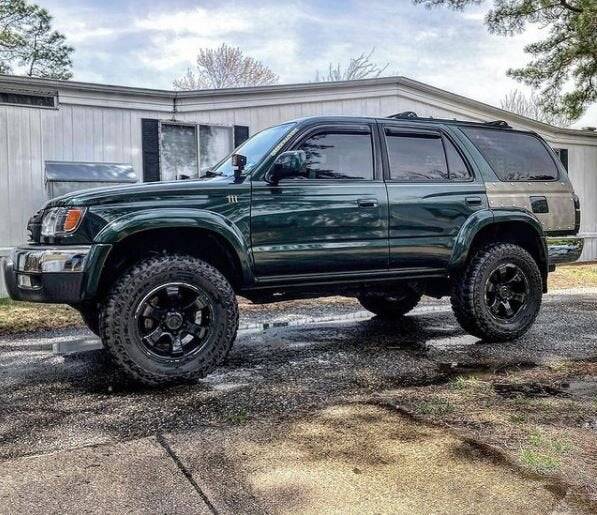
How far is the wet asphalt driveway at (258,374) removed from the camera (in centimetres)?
302

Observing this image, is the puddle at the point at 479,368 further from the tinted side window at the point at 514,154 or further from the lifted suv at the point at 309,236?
the tinted side window at the point at 514,154

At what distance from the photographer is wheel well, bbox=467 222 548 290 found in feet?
16.9

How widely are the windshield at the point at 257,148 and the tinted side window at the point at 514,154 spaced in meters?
1.77

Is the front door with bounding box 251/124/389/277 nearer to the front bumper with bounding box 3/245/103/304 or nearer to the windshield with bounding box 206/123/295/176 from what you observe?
the windshield with bounding box 206/123/295/176

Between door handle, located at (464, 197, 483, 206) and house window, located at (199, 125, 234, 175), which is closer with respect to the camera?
door handle, located at (464, 197, 483, 206)

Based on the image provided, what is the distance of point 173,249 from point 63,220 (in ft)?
2.51

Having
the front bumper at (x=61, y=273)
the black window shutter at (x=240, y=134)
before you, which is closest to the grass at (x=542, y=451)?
the front bumper at (x=61, y=273)

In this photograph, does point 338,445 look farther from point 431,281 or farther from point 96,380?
point 431,281

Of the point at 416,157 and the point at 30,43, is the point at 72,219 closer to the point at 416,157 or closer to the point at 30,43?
the point at 416,157

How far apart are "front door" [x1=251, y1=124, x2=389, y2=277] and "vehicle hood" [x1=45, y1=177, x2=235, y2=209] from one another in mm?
313

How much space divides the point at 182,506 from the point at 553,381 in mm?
2670

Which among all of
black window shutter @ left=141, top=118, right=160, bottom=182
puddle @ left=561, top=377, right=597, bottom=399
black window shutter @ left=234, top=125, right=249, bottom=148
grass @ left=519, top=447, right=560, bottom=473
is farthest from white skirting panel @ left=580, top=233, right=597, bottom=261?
grass @ left=519, top=447, right=560, bottom=473

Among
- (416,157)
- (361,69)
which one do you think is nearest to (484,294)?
(416,157)

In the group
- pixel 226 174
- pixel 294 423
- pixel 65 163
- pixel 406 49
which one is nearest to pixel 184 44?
pixel 406 49
